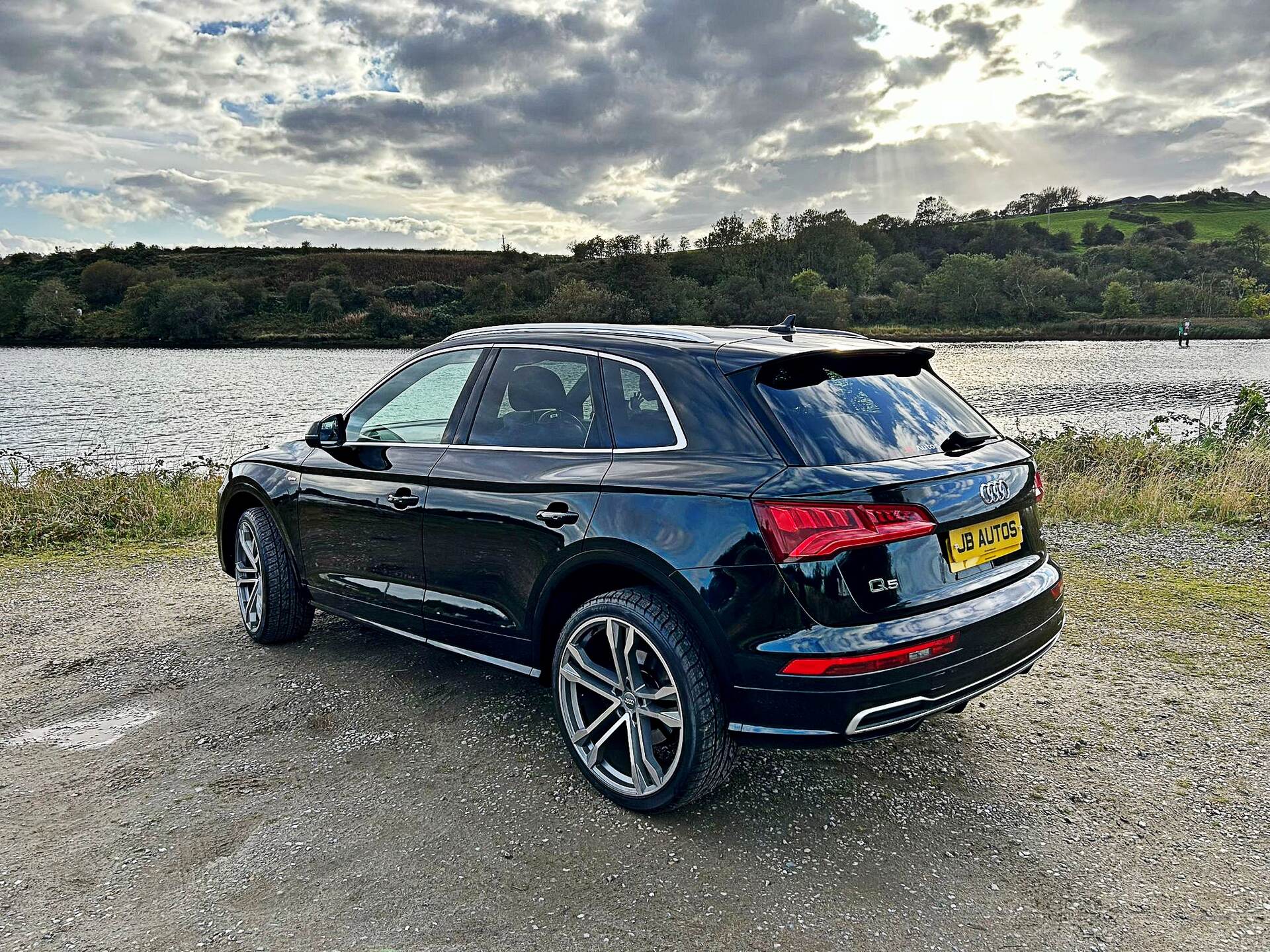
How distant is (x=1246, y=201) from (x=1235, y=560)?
513 ft

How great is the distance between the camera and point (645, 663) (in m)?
3.12

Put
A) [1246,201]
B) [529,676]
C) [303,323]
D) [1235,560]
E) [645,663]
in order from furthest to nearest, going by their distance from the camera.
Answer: [1246,201]
[303,323]
[1235,560]
[529,676]
[645,663]

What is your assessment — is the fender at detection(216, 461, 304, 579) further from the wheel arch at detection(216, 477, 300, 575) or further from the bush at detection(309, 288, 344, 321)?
the bush at detection(309, 288, 344, 321)

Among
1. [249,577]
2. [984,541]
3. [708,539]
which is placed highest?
[708,539]

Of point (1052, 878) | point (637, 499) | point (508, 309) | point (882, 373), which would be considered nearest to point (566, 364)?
point (637, 499)

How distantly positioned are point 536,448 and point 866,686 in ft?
5.10

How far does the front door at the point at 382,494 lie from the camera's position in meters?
3.96

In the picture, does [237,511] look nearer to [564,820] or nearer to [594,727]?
[594,727]

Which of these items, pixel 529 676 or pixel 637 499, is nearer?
pixel 637 499

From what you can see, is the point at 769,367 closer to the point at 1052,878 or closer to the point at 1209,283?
the point at 1052,878

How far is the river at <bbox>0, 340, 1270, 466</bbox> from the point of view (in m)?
22.7

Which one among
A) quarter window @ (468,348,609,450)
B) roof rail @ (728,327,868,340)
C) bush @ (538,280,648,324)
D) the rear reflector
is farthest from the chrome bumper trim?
bush @ (538,280,648,324)

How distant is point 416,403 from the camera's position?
4.25 m

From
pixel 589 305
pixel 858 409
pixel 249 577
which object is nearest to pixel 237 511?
pixel 249 577
